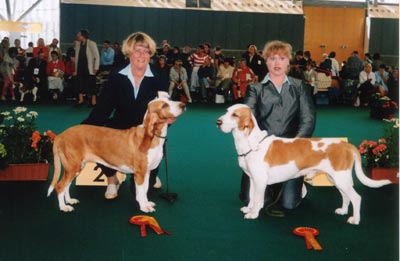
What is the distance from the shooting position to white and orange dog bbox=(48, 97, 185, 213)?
157 inches

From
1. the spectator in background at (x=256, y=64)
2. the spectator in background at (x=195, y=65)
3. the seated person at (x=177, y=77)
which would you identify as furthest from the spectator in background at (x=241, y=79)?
the seated person at (x=177, y=77)

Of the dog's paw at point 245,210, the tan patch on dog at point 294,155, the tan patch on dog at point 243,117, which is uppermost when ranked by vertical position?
the tan patch on dog at point 243,117

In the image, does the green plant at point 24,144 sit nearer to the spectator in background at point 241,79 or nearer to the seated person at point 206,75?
the spectator in background at point 241,79

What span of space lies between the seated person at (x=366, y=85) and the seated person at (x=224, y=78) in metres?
3.76

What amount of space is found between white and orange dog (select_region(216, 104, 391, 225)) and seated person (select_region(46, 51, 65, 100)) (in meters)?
10.8

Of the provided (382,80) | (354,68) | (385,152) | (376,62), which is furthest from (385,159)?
(376,62)

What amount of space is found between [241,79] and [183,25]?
22.9 ft

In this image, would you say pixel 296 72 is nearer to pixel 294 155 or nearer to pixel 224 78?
pixel 224 78

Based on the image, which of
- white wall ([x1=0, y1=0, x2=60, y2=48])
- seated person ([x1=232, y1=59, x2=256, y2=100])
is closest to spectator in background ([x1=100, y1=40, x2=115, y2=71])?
seated person ([x1=232, y1=59, x2=256, y2=100])

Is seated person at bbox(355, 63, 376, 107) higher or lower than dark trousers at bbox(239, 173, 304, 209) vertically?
higher

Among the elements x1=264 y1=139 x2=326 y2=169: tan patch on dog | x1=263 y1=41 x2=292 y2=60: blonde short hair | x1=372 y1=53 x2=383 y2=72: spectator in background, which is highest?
x1=372 y1=53 x2=383 y2=72: spectator in background

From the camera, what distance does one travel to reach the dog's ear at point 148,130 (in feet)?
13.0

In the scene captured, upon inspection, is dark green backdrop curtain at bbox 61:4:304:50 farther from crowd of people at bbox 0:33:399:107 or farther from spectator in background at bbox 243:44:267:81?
spectator in background at bbox 243:44:267:81

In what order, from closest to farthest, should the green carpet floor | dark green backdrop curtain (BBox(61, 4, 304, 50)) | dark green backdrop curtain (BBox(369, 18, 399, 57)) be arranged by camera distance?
the green carpet floor
dark green backdrop curtain (BBox(61, 4, 304, 50))
dark green backdrop curtain (BBox(369, 18, 399, 57))
